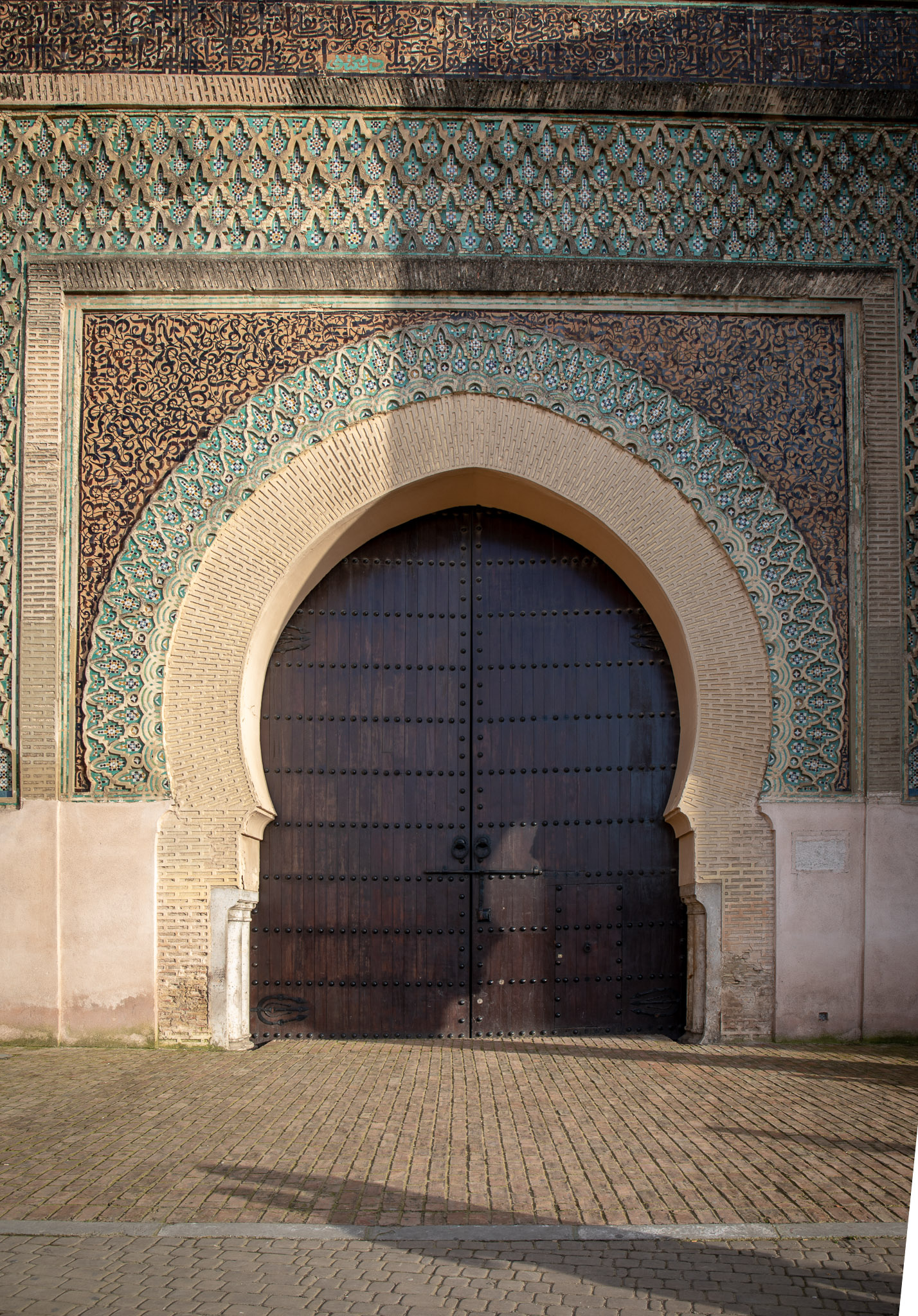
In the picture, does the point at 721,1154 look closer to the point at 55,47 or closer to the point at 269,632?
the point at 269,632

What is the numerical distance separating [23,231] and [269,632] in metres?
2.51

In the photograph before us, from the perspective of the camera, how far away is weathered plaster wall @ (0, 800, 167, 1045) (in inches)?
214

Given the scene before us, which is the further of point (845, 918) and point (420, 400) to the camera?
point (420, 400)

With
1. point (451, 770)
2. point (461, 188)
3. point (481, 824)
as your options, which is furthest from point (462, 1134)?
point (461, 188)

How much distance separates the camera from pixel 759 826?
556 cm

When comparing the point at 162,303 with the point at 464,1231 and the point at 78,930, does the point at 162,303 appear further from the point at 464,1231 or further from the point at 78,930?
the point at 464,1231

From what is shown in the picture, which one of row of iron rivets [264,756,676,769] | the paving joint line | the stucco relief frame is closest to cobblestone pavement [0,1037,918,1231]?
the paving joint line

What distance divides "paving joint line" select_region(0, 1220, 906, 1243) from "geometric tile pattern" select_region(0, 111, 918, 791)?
432 centimetres

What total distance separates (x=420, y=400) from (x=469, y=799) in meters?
2.16

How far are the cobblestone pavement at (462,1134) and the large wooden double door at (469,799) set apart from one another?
0.47m

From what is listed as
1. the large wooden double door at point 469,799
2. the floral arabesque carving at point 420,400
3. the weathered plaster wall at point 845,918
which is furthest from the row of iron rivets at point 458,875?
the floral arabesque carving at point 420,400

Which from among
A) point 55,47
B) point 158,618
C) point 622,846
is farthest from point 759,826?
point 55,47

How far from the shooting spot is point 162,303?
5828mm

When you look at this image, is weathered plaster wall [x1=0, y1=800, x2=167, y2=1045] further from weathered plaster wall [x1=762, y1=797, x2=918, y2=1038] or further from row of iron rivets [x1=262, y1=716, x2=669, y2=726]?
weathered plaster wall [x1=762, y1=797, x2=918, y2=1038]
